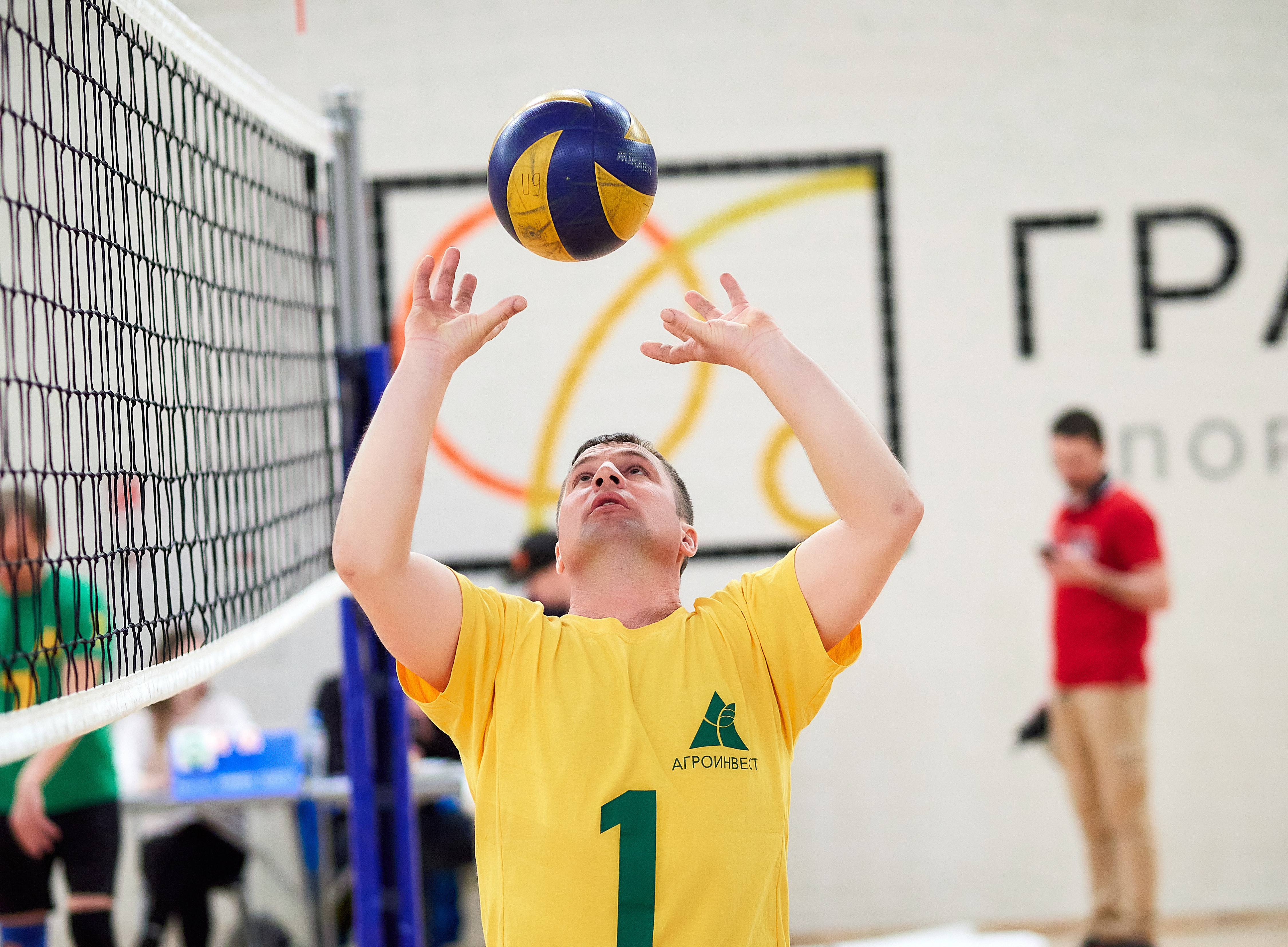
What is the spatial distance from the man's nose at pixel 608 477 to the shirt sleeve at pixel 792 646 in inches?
10.3

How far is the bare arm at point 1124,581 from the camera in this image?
426cm

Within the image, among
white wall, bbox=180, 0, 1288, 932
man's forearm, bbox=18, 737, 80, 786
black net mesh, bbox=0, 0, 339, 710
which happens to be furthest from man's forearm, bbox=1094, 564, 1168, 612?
man's forearm, bbox=18, 737, 80, 786

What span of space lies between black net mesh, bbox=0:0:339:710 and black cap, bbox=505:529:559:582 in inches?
33.7

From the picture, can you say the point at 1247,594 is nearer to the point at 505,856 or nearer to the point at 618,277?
the point at 618,277

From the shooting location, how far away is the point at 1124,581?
4316mm

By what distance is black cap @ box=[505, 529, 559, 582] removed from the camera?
4566mm

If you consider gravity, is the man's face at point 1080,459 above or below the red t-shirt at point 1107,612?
above

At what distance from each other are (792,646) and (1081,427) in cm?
310

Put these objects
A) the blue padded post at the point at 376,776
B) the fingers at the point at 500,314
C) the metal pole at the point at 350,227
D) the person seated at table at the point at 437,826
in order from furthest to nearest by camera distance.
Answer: the person seated at table at the point at 437,826 < the metal pole at the point at 350,227 < the blue padded post at the point at 376,776 < the fingers at the point at 500,314

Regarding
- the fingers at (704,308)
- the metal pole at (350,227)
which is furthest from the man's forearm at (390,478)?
the metal pole at (350,227)

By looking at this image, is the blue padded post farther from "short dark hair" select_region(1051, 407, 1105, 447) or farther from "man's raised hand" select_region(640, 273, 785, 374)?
"short dark hair" select_region(1051, 407, 1105, 447)

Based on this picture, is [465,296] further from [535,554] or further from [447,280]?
[535,554]

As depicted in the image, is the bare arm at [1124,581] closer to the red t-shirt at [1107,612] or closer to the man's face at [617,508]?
the red t-shirt at [1107,612]

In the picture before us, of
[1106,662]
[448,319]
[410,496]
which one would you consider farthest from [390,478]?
[1106,662]
